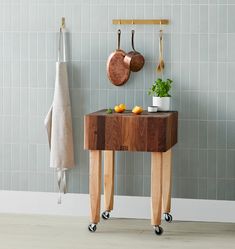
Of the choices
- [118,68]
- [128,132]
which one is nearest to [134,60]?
[118,68]

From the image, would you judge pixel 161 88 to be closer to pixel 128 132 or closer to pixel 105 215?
pixel 128 132

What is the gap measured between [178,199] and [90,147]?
97cm

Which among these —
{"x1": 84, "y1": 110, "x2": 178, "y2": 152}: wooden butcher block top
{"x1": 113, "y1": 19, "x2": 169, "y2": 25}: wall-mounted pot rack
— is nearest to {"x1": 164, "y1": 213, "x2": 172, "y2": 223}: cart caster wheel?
{"x1": 84, "y1": 110, "x2": 178, "y2": 152}: wooden butcher block top

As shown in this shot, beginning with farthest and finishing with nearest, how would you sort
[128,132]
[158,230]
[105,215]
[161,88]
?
[105,215]
[161,88]
[158,230]
[128,132]

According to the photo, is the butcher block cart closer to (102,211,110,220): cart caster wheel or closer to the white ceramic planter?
→ the white ceramic planter

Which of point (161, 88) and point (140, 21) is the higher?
point (140, 21)

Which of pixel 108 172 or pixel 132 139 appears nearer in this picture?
pixel 132 139

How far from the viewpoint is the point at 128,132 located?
4.79 metres

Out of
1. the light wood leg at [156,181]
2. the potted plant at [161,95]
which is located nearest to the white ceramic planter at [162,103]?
the potted plant at [161,95]

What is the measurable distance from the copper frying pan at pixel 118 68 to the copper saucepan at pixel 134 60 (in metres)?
0.04

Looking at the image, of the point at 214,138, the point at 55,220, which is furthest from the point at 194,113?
the point at 55,220

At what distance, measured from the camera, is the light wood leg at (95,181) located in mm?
4949

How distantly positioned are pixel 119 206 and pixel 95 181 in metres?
0.61

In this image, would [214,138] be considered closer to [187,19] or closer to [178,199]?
[178,199]
